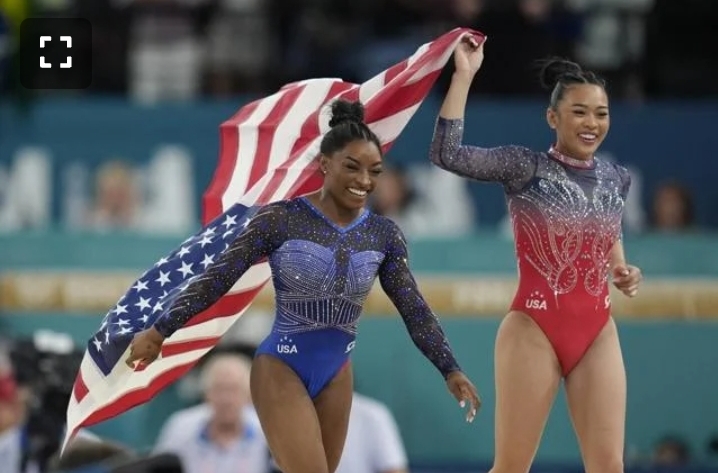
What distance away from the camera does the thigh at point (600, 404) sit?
6824 mm

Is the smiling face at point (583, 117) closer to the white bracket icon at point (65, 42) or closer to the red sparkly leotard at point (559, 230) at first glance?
the red sparkly leotard at point (559, 230)

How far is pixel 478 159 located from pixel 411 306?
61 cm

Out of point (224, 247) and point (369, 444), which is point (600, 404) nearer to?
point (224, 247)

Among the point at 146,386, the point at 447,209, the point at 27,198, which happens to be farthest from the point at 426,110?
the point at 146,386

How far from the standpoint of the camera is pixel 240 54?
13531 mm

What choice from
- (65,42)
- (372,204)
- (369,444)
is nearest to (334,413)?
(369,444)

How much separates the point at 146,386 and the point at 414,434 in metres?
4.09

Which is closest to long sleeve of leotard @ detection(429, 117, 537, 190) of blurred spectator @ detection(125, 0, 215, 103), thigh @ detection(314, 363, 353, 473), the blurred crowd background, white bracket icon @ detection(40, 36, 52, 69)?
thigh @ detection(314, 363, 353, 473)

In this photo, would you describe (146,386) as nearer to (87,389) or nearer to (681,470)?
(87,389)

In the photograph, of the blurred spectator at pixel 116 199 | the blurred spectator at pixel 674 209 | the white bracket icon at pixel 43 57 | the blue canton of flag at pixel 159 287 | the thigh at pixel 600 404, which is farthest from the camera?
the white bracket icon at pixel 43 57

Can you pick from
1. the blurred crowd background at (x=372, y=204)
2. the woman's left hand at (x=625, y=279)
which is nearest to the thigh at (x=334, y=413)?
the woman's left hand at (x=625, y=279)

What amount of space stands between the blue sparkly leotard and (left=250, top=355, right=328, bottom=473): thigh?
0.06m

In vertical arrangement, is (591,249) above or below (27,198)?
above

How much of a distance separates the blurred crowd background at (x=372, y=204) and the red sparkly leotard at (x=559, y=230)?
104 inches
